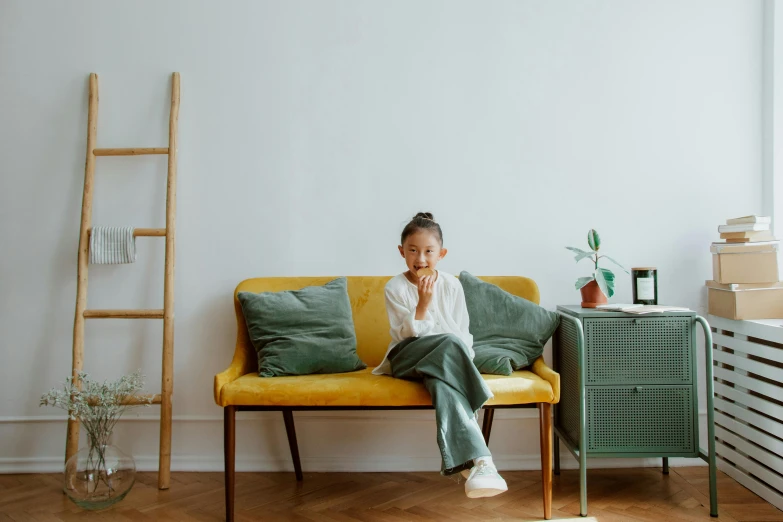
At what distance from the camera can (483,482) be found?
181 cm

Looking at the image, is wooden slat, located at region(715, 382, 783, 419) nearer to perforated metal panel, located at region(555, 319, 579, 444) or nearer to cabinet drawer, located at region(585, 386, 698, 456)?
cabinet drawer, located at region(585, 386, 698, 456)

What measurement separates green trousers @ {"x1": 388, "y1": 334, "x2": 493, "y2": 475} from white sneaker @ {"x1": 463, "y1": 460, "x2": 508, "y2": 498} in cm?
4

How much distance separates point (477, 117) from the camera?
273cm

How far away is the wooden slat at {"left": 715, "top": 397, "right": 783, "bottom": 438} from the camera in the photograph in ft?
7.20

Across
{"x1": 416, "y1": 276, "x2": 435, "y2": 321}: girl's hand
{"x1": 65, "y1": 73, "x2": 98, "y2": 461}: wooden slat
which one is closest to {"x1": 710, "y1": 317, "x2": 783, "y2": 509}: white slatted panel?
{"x1": 416, "y1": 276, "x2": 435, "y2": 321}: girl's hand

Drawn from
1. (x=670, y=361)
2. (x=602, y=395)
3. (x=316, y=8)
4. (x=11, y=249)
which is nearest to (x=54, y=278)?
(x=11, y=249)

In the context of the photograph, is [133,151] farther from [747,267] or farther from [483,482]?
[747,267]

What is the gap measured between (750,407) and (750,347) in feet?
0.78

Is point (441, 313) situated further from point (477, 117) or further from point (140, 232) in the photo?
point (140, 232)

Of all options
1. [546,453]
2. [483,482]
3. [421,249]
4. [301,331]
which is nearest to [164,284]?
[301,331]

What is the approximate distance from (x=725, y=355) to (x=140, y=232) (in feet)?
8.26

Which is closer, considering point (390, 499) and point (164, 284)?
point (390, 499)

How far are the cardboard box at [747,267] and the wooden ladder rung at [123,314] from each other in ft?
7.62

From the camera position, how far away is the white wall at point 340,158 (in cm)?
270
